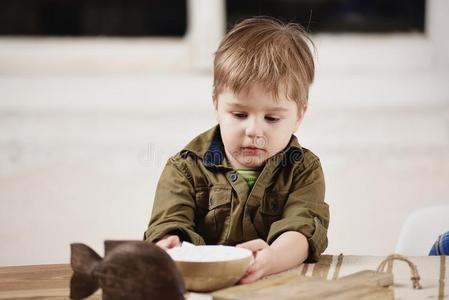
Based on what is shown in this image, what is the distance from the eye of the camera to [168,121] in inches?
147

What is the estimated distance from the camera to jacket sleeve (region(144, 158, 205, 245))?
4.77 ft

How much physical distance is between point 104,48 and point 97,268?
280cm

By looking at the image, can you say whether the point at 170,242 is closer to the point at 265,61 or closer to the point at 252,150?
the point at 252,150

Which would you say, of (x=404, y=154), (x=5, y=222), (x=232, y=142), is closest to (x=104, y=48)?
(x=5, y=222)

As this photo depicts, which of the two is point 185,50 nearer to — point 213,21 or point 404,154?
point 213,21

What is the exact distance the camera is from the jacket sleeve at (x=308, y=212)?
1.44m

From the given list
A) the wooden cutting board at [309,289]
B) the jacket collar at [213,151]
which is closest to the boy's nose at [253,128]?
the jacket collar at [213,151]

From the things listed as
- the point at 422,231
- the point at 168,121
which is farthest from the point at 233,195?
the point at 168,121

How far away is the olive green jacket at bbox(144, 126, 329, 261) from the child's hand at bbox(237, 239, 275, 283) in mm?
164

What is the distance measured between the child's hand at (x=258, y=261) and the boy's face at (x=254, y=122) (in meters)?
0.21

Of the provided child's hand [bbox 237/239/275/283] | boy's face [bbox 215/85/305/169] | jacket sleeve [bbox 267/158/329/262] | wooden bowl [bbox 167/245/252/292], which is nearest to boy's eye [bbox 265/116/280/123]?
boy's face [bbox 215/85/305/169]

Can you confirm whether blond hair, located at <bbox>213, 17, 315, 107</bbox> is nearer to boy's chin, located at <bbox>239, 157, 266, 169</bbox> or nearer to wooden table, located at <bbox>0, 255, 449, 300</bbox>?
boy's chin, located at <bbox>239, 157, 266, 169</bbox>

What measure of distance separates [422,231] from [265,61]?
1.91 ft

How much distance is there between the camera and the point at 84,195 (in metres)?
3.78
